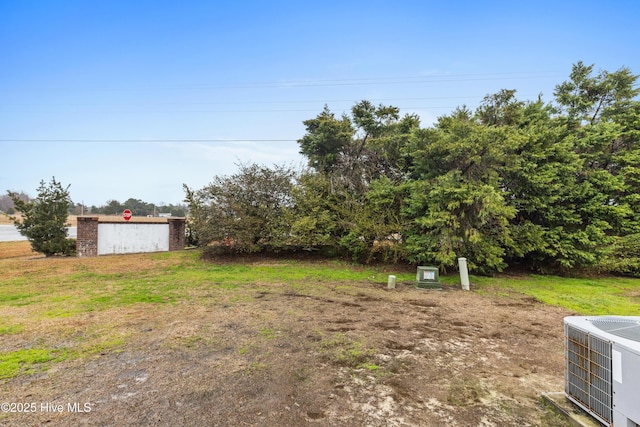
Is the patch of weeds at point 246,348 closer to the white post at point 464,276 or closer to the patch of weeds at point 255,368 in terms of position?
the patch of weeds at point 255,368

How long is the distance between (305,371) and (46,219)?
13.1 metres

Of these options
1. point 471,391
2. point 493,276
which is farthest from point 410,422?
point 493,276

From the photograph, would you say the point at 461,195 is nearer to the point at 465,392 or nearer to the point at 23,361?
the point at 465,392

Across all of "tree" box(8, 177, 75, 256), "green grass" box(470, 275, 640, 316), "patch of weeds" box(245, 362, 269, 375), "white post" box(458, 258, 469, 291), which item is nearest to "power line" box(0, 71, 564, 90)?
"tree" box(8, 177, 75, 256)

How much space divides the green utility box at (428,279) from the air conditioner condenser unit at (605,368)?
205 inches

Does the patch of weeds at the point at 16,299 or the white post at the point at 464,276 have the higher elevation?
the white post at the point at 464,276

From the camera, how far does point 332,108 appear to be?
13602 mm

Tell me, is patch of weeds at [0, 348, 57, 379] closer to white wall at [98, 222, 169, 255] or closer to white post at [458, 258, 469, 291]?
white post at [458, 258, 469, 291]

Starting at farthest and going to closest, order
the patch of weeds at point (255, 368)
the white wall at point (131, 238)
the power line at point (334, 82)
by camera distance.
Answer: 1. the power line at point (334, 82)
2. the white wall at point (131, 238)
3. the patch of weeds at point (255, 368)

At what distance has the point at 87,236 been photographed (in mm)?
11469

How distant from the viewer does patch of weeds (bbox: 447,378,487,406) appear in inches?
103

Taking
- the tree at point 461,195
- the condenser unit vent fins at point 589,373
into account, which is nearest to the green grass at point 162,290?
the tree at point 461,195

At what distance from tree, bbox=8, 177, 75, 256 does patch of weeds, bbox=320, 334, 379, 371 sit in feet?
41.2

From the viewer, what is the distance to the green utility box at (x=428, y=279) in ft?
25.0
